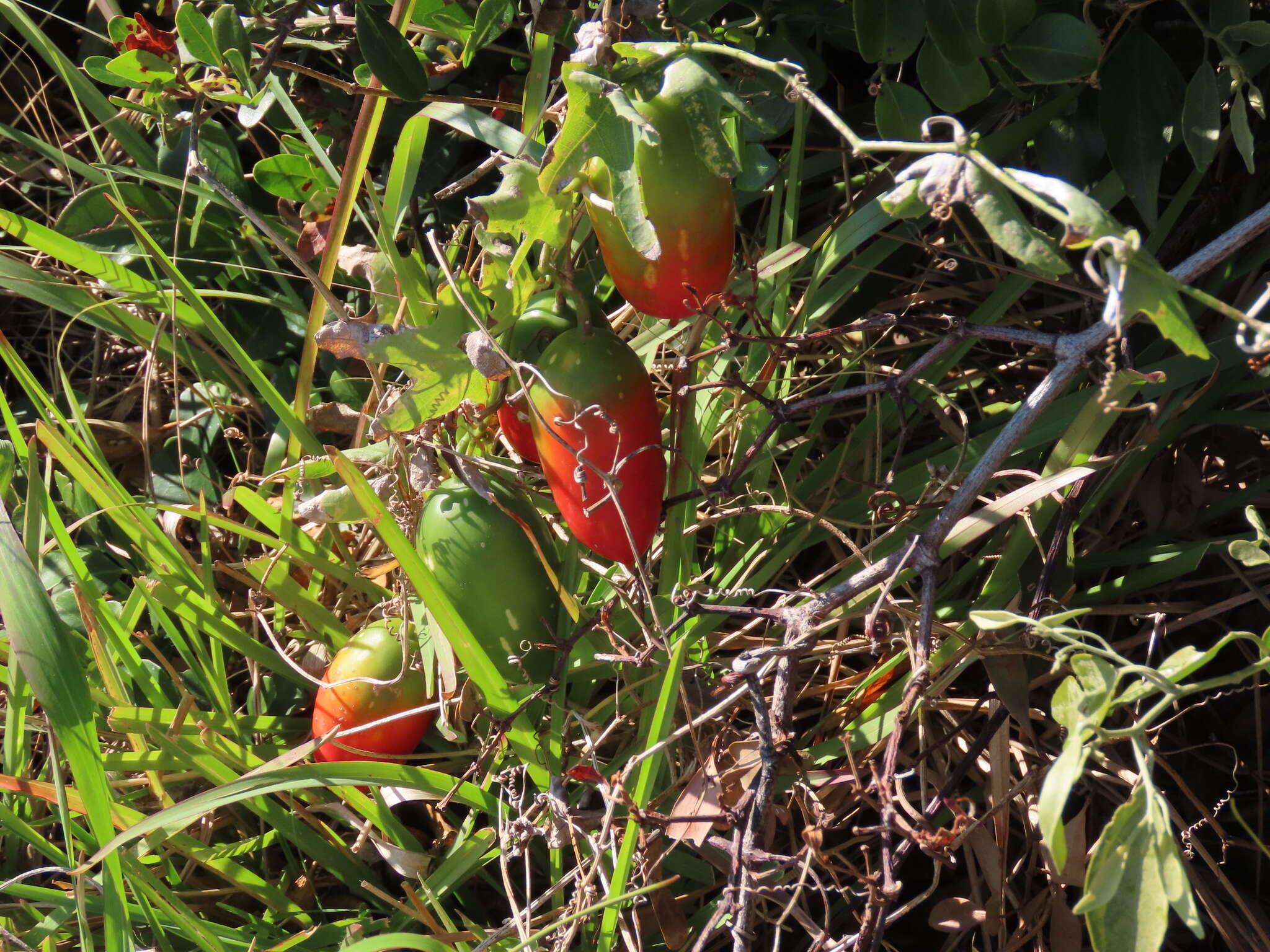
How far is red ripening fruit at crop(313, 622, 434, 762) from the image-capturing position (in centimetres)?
85

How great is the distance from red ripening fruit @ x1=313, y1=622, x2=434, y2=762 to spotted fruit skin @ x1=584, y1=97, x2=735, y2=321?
38cm

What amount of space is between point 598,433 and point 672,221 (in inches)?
5.5

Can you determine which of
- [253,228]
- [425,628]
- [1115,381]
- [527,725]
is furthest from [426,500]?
[1115,381]

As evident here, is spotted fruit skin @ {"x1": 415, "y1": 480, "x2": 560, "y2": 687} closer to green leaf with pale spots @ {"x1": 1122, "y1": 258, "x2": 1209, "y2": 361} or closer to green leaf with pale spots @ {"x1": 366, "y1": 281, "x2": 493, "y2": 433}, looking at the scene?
green leaf with pale spots @ {"x1": 366, "y1": 281, "x2": 493, "y2": 433}

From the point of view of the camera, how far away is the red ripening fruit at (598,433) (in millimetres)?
675

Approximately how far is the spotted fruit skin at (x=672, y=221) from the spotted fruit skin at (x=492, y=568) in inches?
8.2

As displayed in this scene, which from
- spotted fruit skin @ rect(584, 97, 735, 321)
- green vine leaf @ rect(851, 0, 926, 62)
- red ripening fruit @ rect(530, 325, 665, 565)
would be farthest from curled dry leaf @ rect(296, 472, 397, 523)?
green vine leaf @ rect(851, 0, 926, 62)

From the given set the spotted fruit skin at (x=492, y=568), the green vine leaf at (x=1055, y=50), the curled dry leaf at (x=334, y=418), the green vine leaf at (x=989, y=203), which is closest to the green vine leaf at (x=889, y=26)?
the green vine leaf at (x=1055, y=50)

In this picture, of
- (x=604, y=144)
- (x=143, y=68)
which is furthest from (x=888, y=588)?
(x=143, y=68)

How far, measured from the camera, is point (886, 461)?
102cm

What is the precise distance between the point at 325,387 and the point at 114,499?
0.81 feet

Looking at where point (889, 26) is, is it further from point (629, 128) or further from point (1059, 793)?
point (1059, 793)

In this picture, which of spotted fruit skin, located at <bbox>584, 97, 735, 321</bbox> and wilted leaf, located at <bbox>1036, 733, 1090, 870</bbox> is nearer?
wilted leaf, located at <bbox>1036, 733, 1090, 870</bbox>

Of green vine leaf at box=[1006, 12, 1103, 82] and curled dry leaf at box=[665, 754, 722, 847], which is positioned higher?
green vine leaf at box=[1006, 12, 1103, 82]
